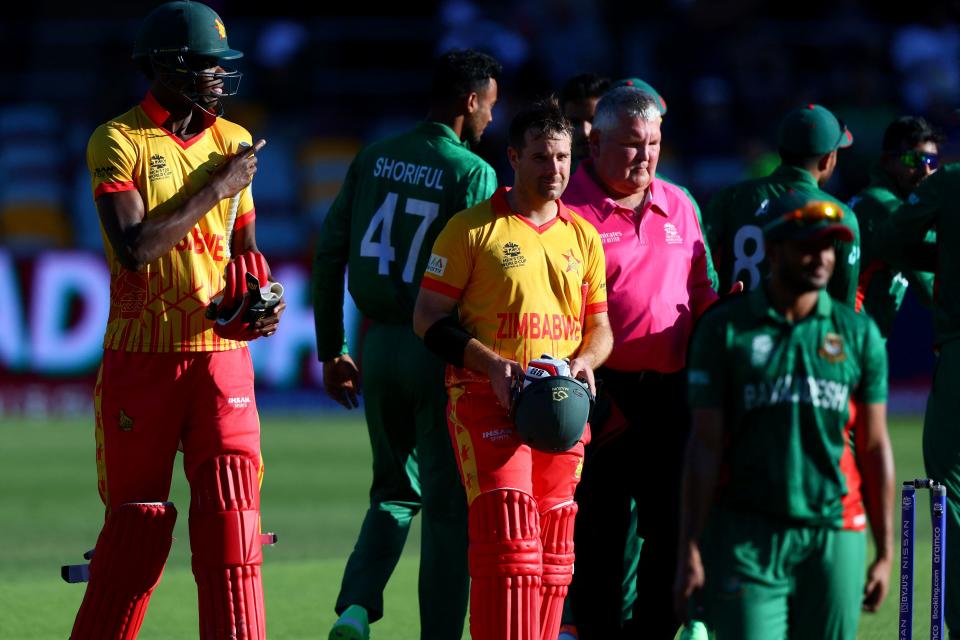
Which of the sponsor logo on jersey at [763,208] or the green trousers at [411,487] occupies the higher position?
the sponsor logo on jersey at [763,208]

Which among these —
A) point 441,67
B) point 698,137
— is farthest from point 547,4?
point 441,67

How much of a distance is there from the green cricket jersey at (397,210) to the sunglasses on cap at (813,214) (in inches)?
89.6

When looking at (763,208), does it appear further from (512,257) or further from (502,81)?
(502,81)

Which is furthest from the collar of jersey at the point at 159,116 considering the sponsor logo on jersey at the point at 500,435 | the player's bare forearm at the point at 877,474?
the player's bare forearm at the point at 877,474

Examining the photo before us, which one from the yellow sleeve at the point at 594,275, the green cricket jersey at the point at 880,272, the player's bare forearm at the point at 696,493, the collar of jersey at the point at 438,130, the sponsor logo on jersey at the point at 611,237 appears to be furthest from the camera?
the green cricket jersey at the point at 880,272

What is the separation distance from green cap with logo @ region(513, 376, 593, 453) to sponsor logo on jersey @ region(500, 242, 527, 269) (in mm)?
492

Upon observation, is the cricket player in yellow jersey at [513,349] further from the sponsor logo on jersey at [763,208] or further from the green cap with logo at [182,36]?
the sponsor logo on jersey at [763,208]

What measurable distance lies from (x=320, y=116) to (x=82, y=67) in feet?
11.0

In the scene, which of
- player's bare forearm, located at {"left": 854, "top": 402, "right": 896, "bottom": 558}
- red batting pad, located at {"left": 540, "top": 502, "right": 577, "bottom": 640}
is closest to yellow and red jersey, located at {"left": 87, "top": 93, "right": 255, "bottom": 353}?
red batting pad, located at {"left": 540, "top": 502, "right": 577, "bottom": 640}

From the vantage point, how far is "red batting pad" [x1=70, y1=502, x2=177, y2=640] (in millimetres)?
6129

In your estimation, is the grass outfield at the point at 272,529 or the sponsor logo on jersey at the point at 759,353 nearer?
the sponsor logo on jersey at the point at 759,353

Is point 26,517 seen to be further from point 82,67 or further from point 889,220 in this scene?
point 82,67

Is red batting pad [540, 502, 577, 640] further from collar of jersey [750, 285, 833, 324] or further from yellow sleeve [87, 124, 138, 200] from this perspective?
yellow sleeve [87, 124, 138, 200]

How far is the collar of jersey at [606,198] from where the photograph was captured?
23.1 feet
